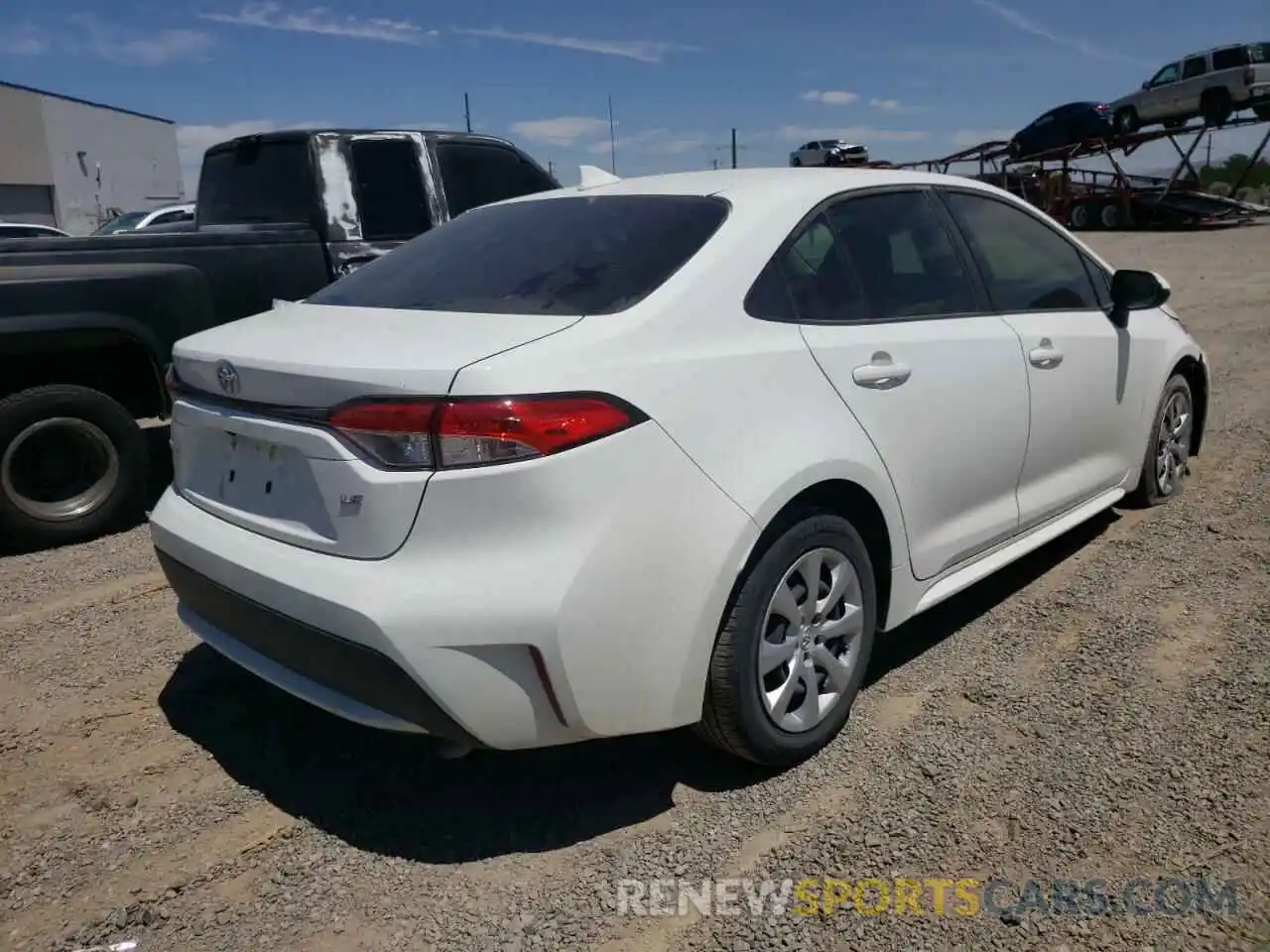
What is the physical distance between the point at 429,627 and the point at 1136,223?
28.9 meters

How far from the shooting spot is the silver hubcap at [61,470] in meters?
4.66

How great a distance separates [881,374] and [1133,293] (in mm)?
1888

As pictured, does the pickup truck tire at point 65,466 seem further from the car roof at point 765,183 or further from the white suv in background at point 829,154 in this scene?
the white suv in background at point 829,154

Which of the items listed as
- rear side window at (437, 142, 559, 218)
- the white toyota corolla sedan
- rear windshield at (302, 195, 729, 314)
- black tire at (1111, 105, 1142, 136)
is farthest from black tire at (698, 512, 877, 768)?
black tire at (1111, 105, 1142, 136)

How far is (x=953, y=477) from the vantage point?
10.7 ft

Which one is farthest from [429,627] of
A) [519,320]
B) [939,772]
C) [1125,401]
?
[1125,401]

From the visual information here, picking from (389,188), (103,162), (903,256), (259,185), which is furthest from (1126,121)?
(103,162)

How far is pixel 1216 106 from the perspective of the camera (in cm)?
2516

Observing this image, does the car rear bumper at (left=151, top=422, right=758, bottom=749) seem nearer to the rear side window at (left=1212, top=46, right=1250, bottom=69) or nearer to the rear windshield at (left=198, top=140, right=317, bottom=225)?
the rear windshield at (left=198, top=140, right=317, bottom=225)

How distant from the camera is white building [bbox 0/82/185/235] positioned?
4119cm

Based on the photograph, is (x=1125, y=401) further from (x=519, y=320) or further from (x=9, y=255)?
(x=9, y=255)

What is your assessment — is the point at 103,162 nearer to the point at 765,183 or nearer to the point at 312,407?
the point at 765,183

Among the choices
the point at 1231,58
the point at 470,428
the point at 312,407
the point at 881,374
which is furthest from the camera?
the point at 1231,58

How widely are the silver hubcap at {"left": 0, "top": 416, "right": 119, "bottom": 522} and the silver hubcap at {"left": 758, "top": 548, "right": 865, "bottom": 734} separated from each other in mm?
3570
